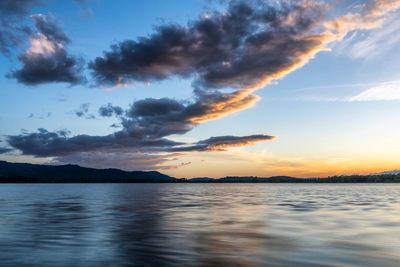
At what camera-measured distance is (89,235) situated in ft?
82.1

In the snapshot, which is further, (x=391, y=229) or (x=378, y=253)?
(x=391, y=229)

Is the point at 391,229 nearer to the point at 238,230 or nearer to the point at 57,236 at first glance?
the point at 238,230

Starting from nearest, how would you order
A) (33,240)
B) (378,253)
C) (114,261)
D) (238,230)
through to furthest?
(114,261) < (378,253) < (33,240) < (238,230)

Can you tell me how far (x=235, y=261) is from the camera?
1712 centimetres

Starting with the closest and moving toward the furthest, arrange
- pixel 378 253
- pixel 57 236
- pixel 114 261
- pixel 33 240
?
pixel 114 261 < pixel 378 253 < pixel 33 240 < pixel 57 236

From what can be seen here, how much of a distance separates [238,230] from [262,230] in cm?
187

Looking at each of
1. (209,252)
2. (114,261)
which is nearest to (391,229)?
(209,252)

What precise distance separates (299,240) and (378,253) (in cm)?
511

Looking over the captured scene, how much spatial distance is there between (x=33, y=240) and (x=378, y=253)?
19155mm

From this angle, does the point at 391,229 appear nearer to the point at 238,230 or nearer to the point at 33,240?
the point at 238,230

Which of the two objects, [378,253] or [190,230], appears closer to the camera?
[378,253]

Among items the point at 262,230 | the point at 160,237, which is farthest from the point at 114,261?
the point at 262,230

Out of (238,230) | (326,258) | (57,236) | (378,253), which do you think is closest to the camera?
(326,258)

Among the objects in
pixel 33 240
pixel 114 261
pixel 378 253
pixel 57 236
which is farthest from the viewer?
pixel 57 236
